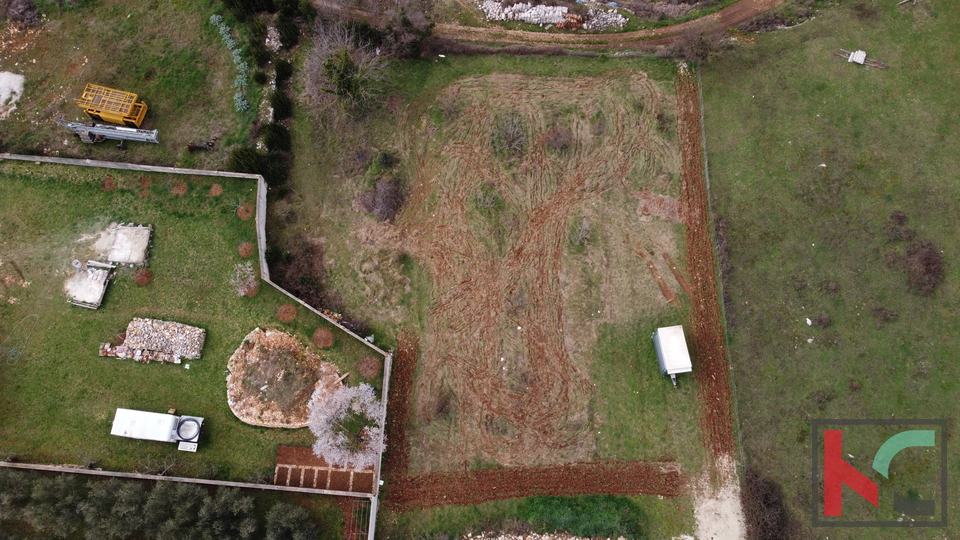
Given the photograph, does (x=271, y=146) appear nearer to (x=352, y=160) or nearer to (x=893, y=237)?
(x=352, y=160)

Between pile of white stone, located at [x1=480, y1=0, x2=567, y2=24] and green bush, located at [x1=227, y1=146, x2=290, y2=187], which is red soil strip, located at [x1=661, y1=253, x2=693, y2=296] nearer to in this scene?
pile of white stone, located at [x1=480, y1=0, x2=567, y2=24]

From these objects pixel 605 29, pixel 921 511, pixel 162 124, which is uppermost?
pixel 605 29

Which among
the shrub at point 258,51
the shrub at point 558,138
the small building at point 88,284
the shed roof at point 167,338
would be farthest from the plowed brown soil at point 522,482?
the shrub at point 258,51

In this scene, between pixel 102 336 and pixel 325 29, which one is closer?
pixel 102 336

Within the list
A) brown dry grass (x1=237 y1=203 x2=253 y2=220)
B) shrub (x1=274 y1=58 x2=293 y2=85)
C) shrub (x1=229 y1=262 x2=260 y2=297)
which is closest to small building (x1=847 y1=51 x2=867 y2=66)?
shrub (x1=274 y1=58 x2=293 y2=85)

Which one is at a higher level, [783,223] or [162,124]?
[162,124]

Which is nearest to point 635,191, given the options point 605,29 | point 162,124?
point 605,29
